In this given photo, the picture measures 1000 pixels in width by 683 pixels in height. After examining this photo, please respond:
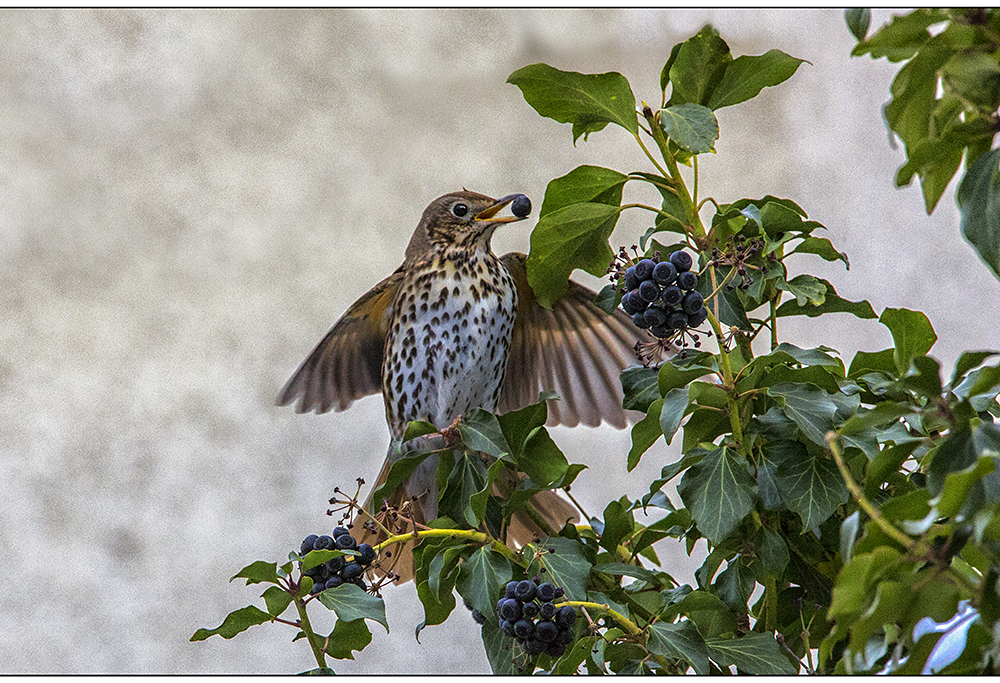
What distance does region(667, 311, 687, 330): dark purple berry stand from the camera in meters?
0.47

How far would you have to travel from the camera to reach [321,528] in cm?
146

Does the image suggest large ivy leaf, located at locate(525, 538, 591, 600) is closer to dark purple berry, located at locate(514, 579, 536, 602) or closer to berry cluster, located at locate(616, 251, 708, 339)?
dark purple berry, located at locate(514, 579, 536, 602)

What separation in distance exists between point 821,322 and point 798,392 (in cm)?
107

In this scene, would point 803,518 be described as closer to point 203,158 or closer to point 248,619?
point 248,619

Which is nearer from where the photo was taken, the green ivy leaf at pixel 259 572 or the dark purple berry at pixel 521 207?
the green ivy leaf at pixel 259 572

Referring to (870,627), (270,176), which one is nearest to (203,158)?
(270,176)

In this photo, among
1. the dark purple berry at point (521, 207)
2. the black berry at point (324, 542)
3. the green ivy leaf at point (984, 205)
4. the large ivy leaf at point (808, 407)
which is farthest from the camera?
the dark purple berry at point (521, 207)

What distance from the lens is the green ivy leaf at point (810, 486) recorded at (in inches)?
16.5

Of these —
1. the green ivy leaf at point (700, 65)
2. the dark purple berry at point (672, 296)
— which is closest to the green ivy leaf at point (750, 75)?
the green ivy leaf at point (700, 65)

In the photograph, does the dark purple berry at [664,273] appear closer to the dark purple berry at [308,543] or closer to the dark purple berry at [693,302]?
the dark purple berry at [693,302]

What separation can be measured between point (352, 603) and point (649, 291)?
0.70ft

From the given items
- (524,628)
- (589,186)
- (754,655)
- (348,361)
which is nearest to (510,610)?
(524,628)

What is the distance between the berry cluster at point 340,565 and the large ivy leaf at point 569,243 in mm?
181

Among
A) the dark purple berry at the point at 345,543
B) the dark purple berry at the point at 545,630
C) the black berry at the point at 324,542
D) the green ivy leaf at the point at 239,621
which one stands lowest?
the dark purple berry at the point at 545,630
